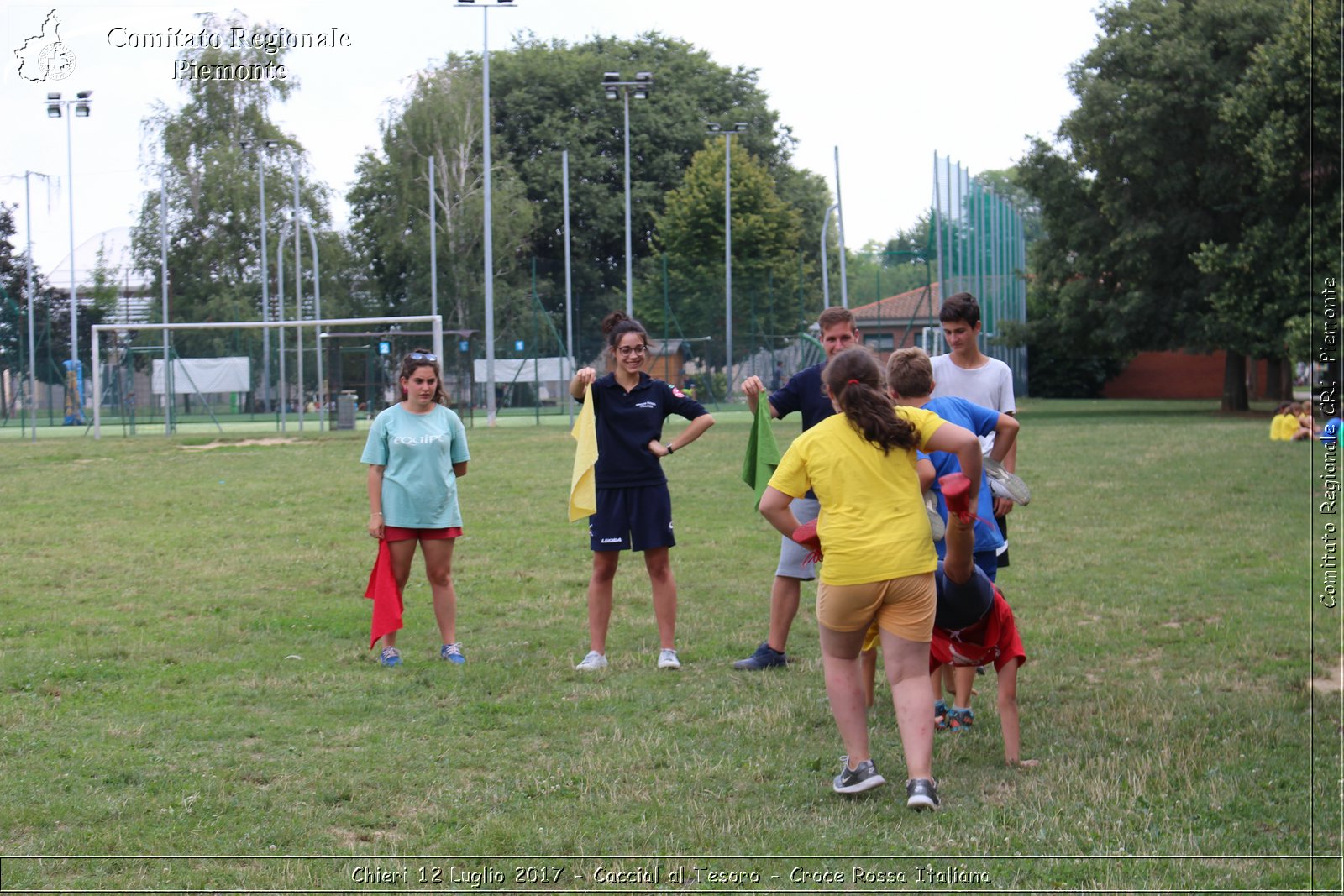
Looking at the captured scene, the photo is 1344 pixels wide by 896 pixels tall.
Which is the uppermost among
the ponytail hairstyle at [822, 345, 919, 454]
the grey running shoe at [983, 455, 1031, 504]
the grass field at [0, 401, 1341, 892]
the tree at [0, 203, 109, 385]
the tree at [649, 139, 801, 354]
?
the tree at [649, 139, 801, 354]

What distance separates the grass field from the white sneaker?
94 mm

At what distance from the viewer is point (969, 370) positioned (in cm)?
604

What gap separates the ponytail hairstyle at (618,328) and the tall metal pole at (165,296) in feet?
86.9

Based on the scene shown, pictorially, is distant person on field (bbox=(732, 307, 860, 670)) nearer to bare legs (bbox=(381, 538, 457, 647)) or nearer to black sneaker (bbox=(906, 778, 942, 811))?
bare legs (bbox=(381, 538, 457, 647))

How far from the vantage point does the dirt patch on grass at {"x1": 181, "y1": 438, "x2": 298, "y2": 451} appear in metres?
25.4

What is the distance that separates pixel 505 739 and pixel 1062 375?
54.8m

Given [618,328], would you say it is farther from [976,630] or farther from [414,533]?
[976,630]

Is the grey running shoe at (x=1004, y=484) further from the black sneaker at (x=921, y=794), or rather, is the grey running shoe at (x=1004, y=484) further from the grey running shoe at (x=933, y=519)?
the black sneaker at (x=921, y=794)

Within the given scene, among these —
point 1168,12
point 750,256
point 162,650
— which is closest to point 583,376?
point 162,650

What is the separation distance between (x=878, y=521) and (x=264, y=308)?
133ft

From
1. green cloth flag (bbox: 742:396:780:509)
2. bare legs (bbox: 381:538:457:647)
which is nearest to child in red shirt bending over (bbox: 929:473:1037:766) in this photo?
green cloth flag (bbox: 742:396:780:509)

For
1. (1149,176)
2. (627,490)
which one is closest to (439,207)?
(1149,176)

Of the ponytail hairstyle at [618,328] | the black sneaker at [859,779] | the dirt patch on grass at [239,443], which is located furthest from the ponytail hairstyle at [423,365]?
the dirt patch on grass at [239,443]

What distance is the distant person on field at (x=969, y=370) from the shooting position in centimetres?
585
